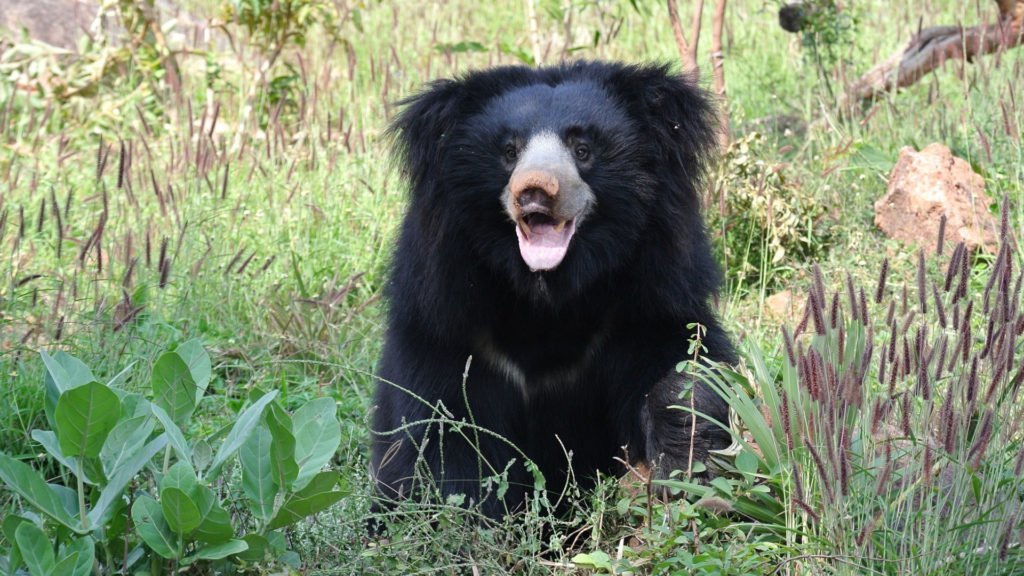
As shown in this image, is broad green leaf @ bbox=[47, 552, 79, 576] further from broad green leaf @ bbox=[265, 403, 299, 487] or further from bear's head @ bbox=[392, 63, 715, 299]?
bear's head @ bbox=[392, 63, 715, 299]

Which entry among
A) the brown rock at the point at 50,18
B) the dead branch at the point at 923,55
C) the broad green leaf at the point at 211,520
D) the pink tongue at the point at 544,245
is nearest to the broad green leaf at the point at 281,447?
the broad green leaf at the point at 211,520

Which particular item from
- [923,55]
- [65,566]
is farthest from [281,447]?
[923,55]

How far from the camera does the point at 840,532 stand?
8.67 feet

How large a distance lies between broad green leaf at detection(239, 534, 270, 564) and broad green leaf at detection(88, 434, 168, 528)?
0.86 feet

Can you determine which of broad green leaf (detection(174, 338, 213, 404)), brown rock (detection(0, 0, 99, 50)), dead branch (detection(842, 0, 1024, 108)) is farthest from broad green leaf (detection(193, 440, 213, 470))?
brown rock (detection(0, 0, 99, 50))

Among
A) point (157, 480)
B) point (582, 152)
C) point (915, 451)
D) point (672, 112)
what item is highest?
point (672, 112)

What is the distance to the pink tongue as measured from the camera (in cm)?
334

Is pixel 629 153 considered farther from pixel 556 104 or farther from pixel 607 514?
pixel 607 514

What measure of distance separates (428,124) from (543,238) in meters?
0.49

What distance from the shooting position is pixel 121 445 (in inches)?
107

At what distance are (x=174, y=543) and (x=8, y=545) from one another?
62 centimetres

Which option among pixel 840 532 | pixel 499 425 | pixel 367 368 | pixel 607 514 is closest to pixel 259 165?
pixel 367 368

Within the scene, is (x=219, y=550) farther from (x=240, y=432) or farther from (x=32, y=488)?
(x=32, y=488)

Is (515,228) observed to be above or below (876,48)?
below
